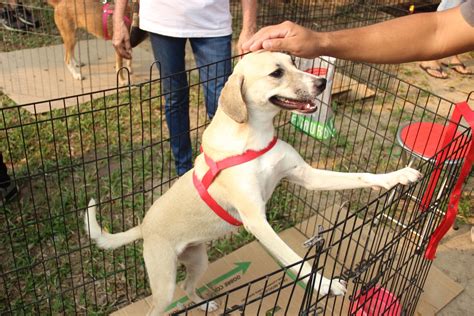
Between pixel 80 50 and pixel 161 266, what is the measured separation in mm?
4314

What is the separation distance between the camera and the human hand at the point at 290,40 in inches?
75.9

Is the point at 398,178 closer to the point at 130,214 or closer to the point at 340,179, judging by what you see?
the point at 340,179

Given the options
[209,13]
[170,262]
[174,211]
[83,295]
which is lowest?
[83,295]

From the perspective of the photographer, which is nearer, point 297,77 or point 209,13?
point 297,77

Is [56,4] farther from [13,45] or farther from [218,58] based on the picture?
[218,58]

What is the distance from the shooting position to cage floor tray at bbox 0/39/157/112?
485 centimetres

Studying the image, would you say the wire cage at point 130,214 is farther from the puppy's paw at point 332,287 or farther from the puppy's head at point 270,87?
the puppy's head at point 270,87

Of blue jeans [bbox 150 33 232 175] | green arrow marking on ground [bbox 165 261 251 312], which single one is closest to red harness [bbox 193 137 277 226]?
green arrow marking on ground [bbox 165 261 251 312]

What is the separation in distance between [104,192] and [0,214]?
69cm

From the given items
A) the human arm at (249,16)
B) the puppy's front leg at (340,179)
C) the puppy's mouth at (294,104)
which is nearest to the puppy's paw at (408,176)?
the puppy's front leg at (340,179)

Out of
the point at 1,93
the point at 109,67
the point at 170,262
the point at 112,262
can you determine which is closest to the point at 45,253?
the point at 112,262

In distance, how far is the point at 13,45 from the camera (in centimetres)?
583

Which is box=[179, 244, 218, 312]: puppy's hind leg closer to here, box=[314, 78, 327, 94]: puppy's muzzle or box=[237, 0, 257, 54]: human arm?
box=[314, 78, 327, 94]: puppy's muzzle

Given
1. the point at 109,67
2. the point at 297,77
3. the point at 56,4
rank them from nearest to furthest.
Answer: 1. the point at 297,77
2. the point at 56,4
3. the point at 109,67
